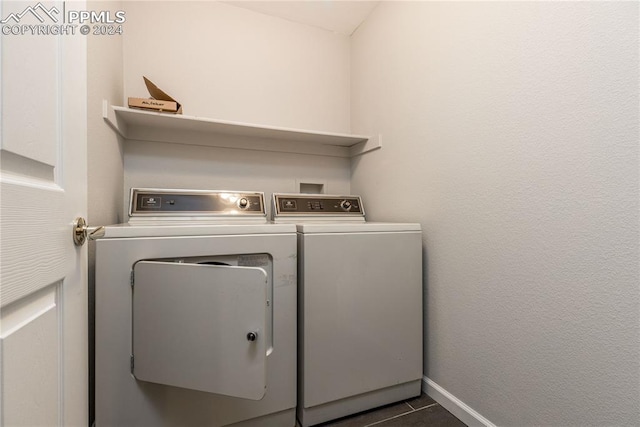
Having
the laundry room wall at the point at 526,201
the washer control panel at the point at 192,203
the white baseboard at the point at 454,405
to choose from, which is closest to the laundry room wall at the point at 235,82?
the washer control panel at the point at 192,203

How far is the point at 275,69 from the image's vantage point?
2.07 meters

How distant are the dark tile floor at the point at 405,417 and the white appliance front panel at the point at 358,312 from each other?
13 centimetres

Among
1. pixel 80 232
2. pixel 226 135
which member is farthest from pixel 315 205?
pixel 80 232

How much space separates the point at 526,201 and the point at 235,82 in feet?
6.24

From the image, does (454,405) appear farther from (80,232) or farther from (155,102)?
(155,102)

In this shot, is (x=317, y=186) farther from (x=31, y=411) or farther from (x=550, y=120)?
(x=31, y=411)

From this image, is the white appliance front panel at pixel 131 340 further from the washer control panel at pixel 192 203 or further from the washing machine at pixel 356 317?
the washer control panel at pixel 192 203

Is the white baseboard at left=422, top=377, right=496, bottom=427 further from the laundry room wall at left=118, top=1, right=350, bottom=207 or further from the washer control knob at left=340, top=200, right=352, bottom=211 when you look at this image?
the laundry room wall at left=118, top=1, right=350, bottom=207

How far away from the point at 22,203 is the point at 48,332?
281mm

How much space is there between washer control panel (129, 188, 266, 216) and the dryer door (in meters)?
0.41

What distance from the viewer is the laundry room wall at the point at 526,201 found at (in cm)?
83

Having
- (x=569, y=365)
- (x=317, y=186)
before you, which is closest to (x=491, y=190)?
(x=569, y=365)

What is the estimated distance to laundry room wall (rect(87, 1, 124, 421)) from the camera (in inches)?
44.8

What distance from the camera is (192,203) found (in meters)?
1.41
